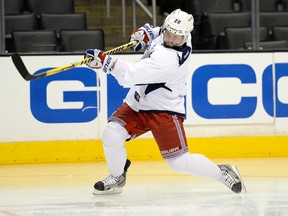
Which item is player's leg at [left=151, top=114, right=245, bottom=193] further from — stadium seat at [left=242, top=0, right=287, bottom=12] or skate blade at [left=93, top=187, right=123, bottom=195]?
stadium seat at [left=242, top=0, right=287, bottom=12]

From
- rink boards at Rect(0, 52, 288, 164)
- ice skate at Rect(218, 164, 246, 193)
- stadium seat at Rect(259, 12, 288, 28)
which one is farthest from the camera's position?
Answer: stadium seat at Rect(259, 12, 288, 28)

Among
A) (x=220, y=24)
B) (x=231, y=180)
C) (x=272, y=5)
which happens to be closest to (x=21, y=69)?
(x=231, y=180)

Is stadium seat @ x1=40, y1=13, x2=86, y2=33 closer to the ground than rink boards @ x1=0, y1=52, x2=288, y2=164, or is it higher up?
higher up

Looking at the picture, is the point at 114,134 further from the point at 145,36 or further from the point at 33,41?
the point at 33,41

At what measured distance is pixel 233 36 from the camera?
8.38 meters

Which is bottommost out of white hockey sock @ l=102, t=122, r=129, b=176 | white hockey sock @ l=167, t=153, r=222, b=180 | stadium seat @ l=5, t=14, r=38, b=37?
white hockey sock @ l=167, t=153, r=222, b=180

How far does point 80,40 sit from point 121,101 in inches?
31.1

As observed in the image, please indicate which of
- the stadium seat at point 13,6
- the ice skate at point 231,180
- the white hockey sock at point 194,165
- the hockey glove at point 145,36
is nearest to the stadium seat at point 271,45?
the stadium seat at point 13,6

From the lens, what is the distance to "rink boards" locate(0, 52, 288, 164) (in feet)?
25.1

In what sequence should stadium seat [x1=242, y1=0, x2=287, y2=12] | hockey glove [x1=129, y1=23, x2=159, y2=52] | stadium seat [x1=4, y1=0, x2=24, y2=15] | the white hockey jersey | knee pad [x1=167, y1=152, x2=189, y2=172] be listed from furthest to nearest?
1. stadium seat [x1=242, y1=0, x2=287, y2=12]
2. stadium seat [x1=4, y1=0, x2=24, y2=15]
3. hockey glove [x1=129, y1=23, x2=159, y2=52]
4. knee pad [x1=167, y1=152, x2=189, y2=172]
5. the white hockey jersey

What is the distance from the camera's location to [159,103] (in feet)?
18.9

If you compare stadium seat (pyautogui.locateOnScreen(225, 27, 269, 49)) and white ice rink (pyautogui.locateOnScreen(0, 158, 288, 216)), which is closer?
white ice rink (pyautogui.locateOnScreen(0, 158, 288, 216))

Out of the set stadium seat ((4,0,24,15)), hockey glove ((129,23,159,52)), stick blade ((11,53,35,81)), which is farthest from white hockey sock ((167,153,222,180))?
stadium seat ((4,0,24,15))

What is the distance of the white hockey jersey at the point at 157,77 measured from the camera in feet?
18.0
